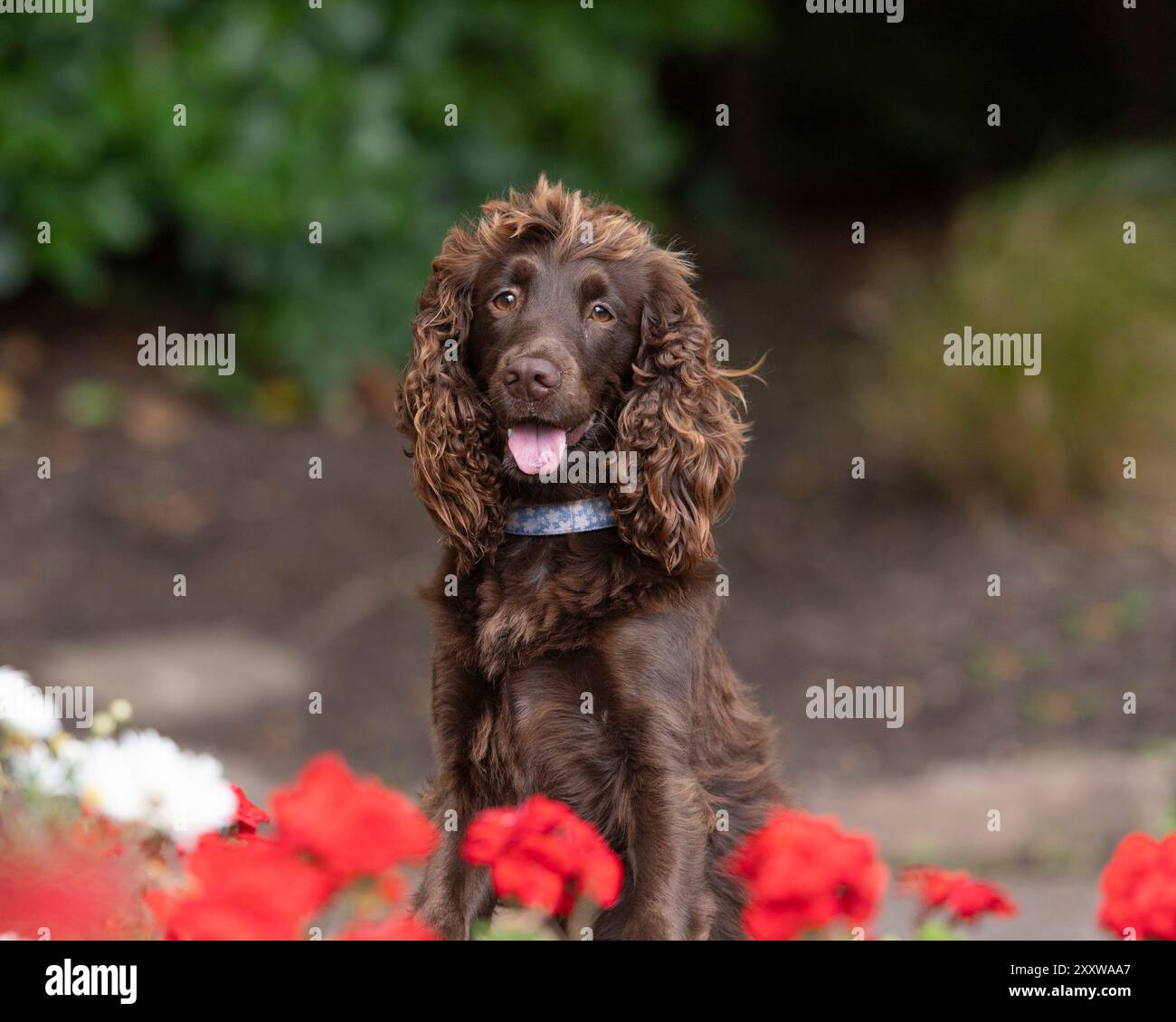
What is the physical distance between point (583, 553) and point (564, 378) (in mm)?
336

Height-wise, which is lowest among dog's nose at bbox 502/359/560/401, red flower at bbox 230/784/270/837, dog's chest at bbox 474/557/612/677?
red flower at bbox 230/784/270/837

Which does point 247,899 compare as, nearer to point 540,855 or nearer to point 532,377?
point 540,855

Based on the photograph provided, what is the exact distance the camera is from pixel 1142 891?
244 cm

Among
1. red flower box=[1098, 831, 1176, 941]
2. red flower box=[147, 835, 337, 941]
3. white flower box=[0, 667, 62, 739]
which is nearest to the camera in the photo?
red flower box=[147, 835, 337, 941]

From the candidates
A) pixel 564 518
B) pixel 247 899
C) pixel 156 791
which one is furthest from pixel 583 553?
pixel 247 899

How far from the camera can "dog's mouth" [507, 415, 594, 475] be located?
2713 millimetres

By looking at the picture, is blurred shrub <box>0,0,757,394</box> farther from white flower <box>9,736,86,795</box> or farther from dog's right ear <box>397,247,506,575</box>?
white flower <box>9,736,86,795</box>

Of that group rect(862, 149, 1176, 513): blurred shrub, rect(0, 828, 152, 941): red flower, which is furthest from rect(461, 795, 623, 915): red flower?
rect(862, 149, 1176, 513): blurred shrub

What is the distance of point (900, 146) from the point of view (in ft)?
44.2

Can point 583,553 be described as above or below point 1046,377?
below

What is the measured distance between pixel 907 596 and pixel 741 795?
4826 mm

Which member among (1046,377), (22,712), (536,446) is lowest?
(22,712)

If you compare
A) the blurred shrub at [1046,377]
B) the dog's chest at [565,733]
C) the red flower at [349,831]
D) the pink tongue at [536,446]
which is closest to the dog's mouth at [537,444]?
the pink tongue at [536,446]
